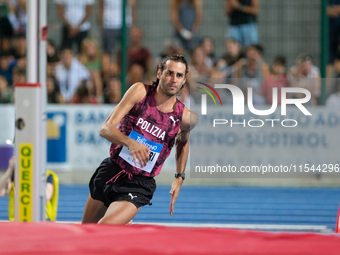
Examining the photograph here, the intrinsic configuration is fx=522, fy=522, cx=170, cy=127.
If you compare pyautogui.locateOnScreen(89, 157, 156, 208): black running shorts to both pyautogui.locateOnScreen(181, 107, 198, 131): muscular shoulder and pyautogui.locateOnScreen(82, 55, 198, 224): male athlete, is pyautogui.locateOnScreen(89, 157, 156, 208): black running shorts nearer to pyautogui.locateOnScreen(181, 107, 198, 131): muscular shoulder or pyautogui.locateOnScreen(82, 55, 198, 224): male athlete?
pyautogui.locateOnScreen(82, 55, 198, 224): male athlete

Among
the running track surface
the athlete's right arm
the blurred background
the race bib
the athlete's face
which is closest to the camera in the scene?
the athlete's right arm

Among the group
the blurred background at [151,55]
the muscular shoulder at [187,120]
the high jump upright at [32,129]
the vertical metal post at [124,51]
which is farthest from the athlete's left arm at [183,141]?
the vertical metal post at [124,51]

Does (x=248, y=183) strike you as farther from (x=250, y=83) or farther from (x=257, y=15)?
(x=257, y=15)

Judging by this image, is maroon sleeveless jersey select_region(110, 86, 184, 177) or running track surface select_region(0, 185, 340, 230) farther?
running track surface select_region(0, 185, 340, 230)

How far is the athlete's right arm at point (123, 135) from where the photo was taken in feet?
12.4

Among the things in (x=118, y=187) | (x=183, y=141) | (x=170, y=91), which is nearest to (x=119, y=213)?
(x=118, y=187)

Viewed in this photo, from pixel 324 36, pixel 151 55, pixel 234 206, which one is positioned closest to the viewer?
pixel 234 206

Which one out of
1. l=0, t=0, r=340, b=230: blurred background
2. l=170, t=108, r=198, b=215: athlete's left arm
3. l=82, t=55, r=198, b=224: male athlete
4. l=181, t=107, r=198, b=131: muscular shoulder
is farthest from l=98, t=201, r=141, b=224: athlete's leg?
l=0, t=0, r=340, b=230: blurred background

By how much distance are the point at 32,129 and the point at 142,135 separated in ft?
2.75

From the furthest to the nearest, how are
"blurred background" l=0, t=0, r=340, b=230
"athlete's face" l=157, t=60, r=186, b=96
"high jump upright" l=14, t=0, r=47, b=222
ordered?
1. "blurred background" l=0, t=0, r=340, b=230
2. "athlete's face" l=157, t=60, r=186, b=96
3. "high jump upright" l=14, t=0, r=47, b=222

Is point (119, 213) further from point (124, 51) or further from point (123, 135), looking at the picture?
point (124, 51)

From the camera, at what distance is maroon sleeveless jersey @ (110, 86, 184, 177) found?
162 inches

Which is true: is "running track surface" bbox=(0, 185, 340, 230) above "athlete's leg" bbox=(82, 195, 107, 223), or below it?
below

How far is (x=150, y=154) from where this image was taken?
13.5ft
